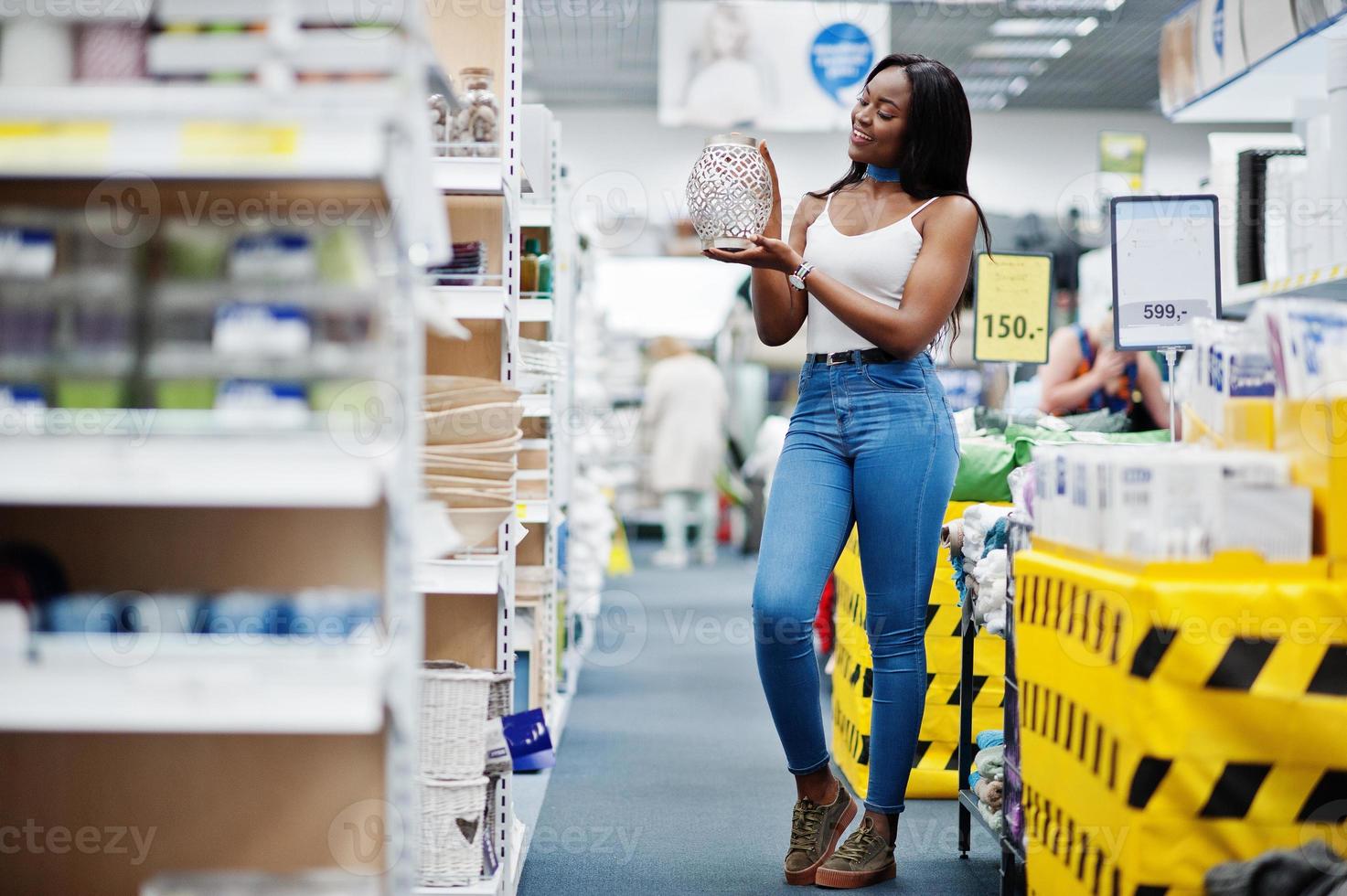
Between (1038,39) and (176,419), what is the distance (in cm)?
964

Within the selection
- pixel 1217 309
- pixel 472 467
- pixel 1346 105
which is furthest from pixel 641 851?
pixel 1346 105

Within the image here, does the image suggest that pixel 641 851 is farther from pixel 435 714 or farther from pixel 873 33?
pixel 873 33

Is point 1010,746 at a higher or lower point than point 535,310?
lower

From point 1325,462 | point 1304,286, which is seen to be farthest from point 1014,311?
point 1325,462

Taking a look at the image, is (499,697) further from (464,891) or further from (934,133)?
(934,133)

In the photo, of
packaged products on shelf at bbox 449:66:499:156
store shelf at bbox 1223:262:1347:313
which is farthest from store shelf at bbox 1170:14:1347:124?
packaged products on shelf at bbox 449:66:499:156

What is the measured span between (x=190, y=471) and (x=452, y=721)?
2.93 ft

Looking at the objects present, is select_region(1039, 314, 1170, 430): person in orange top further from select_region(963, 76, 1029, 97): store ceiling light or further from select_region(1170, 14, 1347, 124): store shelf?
select_region(963, 76, 1029, 97): store ceiling light

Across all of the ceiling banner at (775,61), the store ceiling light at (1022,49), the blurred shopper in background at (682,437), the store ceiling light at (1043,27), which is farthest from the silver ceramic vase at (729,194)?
the store ceiling light at (1022,49)

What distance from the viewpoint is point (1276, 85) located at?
465cm

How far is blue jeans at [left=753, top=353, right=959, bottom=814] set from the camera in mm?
2385

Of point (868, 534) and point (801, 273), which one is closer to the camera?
point (801, 273)

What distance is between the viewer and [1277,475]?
175 centimetres

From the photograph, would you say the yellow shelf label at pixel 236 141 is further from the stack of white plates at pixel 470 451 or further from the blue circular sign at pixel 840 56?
the blue circular sign at pixel 840 56
